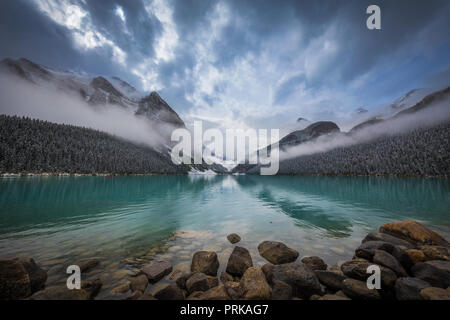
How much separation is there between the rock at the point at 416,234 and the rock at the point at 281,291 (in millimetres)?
11612

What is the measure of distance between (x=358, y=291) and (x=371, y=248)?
558 centimetres

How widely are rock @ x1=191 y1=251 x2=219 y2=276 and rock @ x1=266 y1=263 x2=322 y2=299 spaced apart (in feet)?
9.58

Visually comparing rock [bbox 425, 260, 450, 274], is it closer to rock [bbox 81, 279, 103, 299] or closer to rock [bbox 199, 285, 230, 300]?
rock [bbox 199, 285, 230, 300]

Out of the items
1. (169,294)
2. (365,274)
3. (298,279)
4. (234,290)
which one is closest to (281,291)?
(298,279)

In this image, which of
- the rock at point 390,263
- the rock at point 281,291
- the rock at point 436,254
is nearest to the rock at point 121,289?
the rock at point 281,291

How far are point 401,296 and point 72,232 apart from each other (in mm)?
22448

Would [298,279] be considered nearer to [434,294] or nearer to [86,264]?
[434,294]

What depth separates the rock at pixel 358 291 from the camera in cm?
590

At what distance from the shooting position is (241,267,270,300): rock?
6.34 m

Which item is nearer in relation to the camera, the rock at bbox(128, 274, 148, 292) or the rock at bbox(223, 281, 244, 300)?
the rock at bbox(223, 281, 244, 300)

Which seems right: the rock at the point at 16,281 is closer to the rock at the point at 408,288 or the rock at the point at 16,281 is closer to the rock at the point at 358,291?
the rock at the point at 358,291

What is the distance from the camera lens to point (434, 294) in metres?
5.73

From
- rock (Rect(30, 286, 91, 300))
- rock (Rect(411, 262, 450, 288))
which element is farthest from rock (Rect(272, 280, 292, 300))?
rock (Rect(30, 286, 91, 300))

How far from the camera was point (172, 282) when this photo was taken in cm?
782
